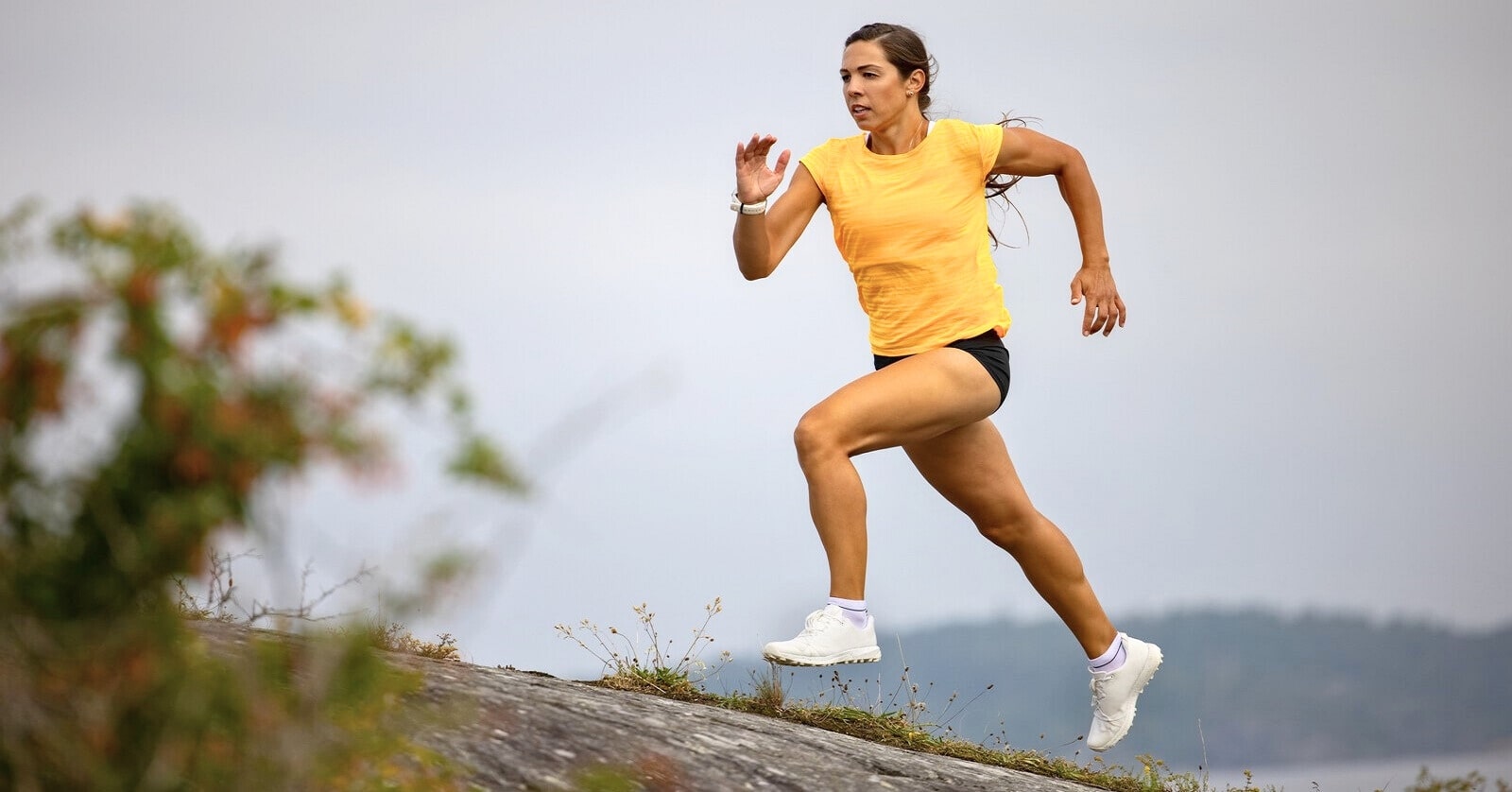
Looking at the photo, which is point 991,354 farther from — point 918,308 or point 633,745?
point 633,745

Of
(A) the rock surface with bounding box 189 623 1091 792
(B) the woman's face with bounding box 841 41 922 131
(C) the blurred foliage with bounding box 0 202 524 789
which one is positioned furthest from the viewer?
(B) the woman's face with bounding box 841 41 922 131

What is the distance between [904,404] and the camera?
5.31 meters

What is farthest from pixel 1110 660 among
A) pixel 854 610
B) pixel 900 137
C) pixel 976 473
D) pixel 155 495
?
pixel 155 495

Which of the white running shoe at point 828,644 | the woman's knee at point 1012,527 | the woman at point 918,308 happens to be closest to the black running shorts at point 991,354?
the woman at point 918,308

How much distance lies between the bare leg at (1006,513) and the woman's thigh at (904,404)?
0.97ft

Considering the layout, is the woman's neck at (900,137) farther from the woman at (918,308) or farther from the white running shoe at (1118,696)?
the white running shoe at (1118,696)

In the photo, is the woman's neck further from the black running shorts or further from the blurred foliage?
the blurred foliage

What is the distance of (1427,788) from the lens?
17.9ft

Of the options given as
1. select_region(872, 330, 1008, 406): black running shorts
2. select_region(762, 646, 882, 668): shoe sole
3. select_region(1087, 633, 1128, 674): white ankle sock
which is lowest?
select_region(762, 646, 882, 668): shoe sole

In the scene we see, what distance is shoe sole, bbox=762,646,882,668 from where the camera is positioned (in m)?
5.16

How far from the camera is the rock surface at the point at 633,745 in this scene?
374 centimetres

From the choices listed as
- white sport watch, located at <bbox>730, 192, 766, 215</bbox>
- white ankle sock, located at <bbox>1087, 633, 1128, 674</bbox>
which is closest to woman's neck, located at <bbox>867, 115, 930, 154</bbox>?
white sport watch, located at <bbox>730, 192, 766, 215</bbox>

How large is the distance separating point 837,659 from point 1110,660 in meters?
1.56

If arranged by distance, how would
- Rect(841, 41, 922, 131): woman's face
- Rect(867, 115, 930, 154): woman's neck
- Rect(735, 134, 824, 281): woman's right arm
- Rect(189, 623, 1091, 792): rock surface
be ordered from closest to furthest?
Rect(189, 623, 1091, 792): rock surface < Rect(735, 134, 824, 281): woman's right arm < Rect(841, 41, 922, 131): woman's face < Rect(867, 115, 930, 154): woman's neck
